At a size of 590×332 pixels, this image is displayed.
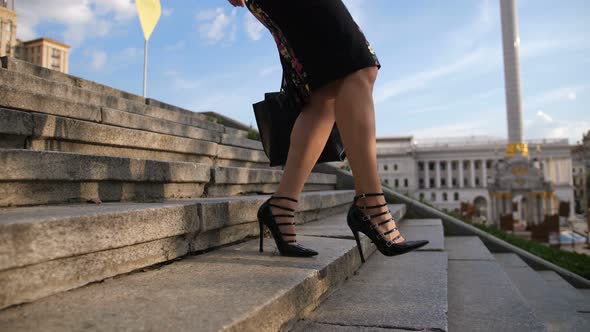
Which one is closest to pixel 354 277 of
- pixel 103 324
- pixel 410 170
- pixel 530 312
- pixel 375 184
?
pixel 375 184

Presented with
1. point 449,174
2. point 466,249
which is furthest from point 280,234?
point 449,174

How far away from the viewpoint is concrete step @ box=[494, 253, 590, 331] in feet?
7.28

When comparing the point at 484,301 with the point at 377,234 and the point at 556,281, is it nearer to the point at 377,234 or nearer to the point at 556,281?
the point at 377,234

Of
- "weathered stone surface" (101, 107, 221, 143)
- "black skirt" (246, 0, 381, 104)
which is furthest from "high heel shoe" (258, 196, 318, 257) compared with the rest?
"weathered stone surface" (101, 107, 221, 143)

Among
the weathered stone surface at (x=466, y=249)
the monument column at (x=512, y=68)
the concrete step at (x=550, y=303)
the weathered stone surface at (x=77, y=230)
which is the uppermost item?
the monument column at (x=512, y=68)

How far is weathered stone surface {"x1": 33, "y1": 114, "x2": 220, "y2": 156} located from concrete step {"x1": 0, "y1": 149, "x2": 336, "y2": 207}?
53 centimetres

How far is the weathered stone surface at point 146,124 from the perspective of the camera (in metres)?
3.01

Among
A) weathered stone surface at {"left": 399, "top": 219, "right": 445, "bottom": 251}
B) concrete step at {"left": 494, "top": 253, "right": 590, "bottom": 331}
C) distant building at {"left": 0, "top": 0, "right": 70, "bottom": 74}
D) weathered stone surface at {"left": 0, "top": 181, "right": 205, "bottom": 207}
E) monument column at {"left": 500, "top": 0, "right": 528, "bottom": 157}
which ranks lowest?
concrete step at {"left": 494, "top": 253, "right": 590, "bottom": 331}

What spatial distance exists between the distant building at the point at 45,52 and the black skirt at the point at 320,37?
44.7 meters

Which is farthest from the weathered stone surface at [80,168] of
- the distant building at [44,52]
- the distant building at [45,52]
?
the distant building at [45,52]

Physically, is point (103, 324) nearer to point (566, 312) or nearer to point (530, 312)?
point (530, 312)

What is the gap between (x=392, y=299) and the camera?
1.60 meters

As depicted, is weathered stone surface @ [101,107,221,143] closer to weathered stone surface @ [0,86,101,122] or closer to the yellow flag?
weathered stone surface @ [0,86,101,122]

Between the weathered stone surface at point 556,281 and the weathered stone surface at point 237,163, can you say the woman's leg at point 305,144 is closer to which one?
the weathered stone surface at point 237,163
